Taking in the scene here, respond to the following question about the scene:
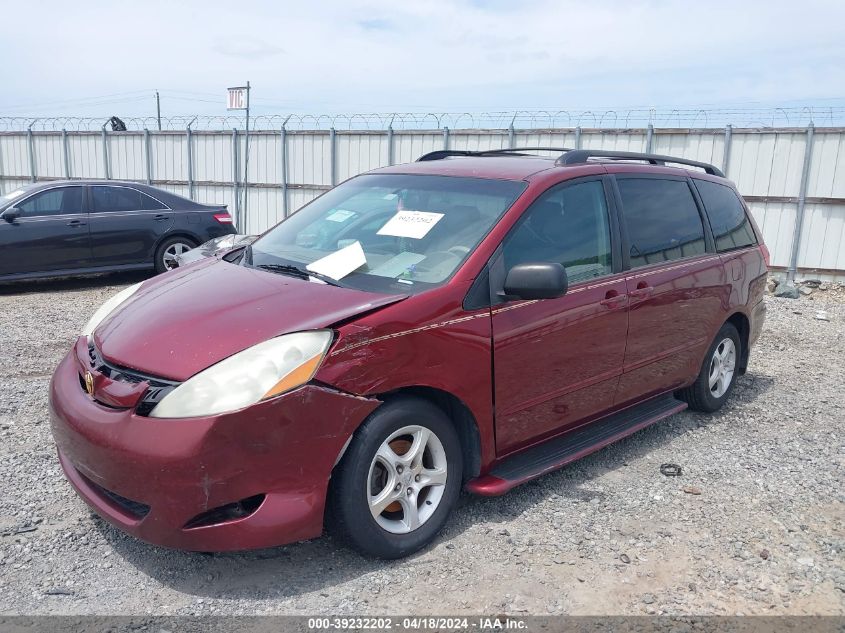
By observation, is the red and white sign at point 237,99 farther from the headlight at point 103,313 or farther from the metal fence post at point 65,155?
the headlight at point 103,313

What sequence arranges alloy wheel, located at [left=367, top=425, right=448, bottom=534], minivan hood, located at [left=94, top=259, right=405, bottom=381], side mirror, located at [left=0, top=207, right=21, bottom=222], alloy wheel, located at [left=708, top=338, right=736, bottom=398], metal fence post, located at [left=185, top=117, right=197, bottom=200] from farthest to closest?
metal fence post, located at [left=185, top=117, right=197, bottom=200], side mirror, located at [left=0, top=207, right=21, bottom=222], alloy wheel, located at [left=708, top=338, right=736, bottom=398], alloy wheel, located at [left=367, top=425, right=448, bottom=534], minivan hood, located at [left=94, top=259, right=405, bottom=381]

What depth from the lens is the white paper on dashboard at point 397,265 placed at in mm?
3570

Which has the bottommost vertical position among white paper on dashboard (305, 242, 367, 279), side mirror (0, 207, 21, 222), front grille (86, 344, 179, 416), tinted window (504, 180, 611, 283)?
side mirror (0, 207, 21, 222)

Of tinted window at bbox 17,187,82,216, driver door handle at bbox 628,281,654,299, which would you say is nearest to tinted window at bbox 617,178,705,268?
driver door handle at bbox 628,281,654,299

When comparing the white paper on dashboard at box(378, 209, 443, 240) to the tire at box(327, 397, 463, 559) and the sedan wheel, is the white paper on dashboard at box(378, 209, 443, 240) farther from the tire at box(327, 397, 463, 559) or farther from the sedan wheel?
the sedan wheel

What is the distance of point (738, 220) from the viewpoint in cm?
566

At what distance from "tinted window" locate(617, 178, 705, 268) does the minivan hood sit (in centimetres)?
186

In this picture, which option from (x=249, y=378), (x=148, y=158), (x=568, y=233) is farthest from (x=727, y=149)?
(x=148, y=158)

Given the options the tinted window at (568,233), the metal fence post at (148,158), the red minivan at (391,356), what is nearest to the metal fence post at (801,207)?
the red minivan at (391,356)

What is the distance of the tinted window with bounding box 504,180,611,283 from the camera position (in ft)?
12.3

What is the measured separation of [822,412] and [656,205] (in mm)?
2285

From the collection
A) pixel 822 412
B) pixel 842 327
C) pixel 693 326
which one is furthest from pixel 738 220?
pixel 842 327

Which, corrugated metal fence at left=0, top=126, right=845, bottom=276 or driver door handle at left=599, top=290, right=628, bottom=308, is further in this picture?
corrugated metal fence at left=0, top=126, right=845, bottom=276

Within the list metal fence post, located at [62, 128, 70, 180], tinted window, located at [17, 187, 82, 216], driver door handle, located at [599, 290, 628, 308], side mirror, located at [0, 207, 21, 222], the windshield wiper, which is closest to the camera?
the windshield wiper
